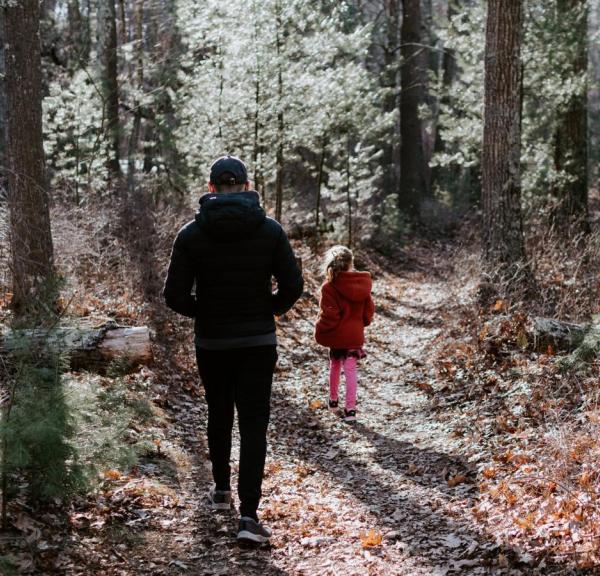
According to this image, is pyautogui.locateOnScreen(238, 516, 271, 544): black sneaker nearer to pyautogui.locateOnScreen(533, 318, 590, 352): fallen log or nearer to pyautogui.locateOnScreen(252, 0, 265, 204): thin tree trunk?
pyautogui.locateOnScreen(533, 318, 590, 352): fallen log

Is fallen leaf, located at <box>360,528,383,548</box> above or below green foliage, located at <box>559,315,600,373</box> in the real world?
below

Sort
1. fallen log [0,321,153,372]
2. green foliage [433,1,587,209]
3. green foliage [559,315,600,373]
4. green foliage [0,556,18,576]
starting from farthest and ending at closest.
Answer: green foliage [433,1,587,209], fallen log [0,321,153,372], green foliage [559,315,600,373], green foliage [0,556,18,576]

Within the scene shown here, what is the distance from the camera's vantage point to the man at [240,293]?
4609 mm

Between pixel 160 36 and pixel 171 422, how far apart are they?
18.4 metres

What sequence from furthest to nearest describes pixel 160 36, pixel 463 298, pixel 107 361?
pixel 160 36, pixel 463 298, pixel 107 361

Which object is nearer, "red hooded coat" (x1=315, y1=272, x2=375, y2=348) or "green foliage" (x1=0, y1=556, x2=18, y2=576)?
"green foliage" (x1=0, y1=556, x2=18, y2=576)

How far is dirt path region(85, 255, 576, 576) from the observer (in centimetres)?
459

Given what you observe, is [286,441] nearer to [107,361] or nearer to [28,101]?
[107,361]

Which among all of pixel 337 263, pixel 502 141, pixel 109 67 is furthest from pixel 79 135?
pixel 337 263

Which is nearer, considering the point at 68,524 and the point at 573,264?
the point at 68,524

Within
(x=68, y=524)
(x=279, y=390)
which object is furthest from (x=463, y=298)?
(x=68, y=524)

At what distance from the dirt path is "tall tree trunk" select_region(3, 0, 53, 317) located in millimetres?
2339

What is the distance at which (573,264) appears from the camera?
9.89m

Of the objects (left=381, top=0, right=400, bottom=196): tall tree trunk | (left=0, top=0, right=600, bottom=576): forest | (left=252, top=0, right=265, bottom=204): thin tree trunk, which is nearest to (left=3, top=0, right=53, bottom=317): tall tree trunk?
(left=0, top=0, right=600, bottom=576): forest
